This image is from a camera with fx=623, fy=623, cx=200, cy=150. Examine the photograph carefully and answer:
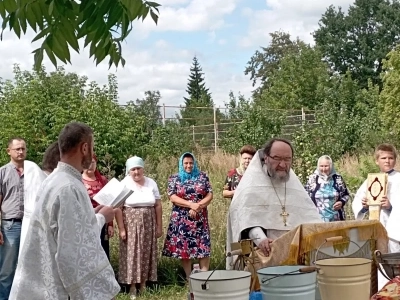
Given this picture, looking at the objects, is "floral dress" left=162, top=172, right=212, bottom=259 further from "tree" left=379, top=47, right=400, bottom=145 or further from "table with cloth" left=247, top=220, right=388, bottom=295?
"tree" left=379, top=47, right=400, bottom=145

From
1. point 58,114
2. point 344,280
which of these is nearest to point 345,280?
point 344,280

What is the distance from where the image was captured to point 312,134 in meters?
13.2

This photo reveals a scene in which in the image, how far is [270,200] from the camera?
178 inches

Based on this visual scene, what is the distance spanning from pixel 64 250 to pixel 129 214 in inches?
157

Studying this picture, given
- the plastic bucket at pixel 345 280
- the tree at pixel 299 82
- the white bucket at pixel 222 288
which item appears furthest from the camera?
the tree at pixel 299 82

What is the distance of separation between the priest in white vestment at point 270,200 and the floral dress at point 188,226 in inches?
117

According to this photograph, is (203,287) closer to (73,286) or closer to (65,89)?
(73,286)

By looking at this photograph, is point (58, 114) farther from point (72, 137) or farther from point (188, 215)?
point (72, 137)

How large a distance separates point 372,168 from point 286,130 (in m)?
4.10

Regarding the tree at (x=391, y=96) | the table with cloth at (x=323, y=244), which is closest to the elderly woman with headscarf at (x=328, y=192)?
the table with cloth at (x=323, y=244)

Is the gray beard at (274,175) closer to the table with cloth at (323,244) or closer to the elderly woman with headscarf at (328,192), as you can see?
the table with cloth at (323,244)

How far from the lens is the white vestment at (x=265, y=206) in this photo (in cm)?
445

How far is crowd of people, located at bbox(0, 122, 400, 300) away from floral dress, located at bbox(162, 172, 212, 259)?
12 mm

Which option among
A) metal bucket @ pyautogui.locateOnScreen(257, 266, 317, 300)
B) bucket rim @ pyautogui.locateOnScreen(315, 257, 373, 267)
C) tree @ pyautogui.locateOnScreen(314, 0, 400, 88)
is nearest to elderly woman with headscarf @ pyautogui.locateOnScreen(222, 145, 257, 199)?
bucket rim @ pyautogui.locateOnScreen(315, 257, 373, 267)
